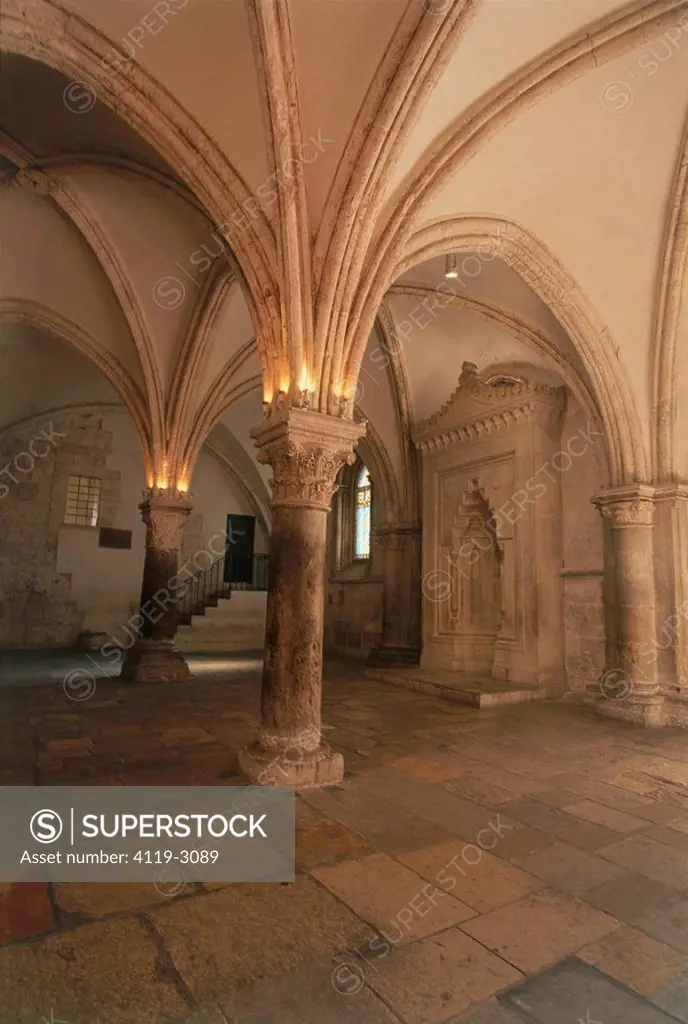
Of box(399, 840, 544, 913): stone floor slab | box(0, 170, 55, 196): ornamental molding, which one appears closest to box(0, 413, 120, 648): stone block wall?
box(0, 170, 55, 196): ornamental molding

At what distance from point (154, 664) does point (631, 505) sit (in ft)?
21.7

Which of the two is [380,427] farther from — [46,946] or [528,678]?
[46,946]

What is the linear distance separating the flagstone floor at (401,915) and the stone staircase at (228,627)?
8.70m

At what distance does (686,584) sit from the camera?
6.82 m

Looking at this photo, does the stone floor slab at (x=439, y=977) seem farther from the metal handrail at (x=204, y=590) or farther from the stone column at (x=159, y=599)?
the metal handrail at (x=204, y=590)

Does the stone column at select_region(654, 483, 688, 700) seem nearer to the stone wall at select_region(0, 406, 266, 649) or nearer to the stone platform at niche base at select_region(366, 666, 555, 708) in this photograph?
the stone platform at niche base at select_region(366, 666, 555, 708)

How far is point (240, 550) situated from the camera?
15.8 meters

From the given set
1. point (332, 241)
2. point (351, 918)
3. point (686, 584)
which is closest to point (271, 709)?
point (351, 918)

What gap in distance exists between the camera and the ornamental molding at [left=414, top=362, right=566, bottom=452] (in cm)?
821

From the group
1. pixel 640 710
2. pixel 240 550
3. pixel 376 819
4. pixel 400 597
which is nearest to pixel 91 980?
pixel 376 819

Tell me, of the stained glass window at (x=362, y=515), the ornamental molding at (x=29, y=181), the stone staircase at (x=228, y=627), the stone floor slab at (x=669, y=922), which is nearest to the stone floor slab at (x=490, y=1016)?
the stone floor slab at (x=669, y=922)

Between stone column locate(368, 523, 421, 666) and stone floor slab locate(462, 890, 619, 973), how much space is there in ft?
24.5

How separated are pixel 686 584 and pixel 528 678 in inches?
88.3

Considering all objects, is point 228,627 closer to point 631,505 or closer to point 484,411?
point 484,411
